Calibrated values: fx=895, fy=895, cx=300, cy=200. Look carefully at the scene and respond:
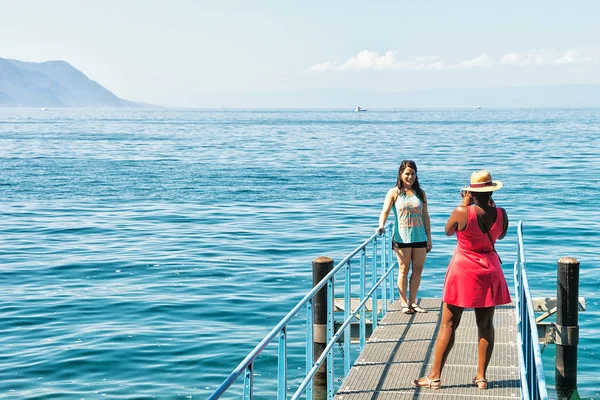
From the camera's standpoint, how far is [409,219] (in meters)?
9.82

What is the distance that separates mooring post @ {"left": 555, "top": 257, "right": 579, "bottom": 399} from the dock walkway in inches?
24.4

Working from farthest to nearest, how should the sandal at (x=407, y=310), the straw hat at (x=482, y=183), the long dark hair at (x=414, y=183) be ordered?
the sandal at (x=407, y=310) < the long dark hair at (x=414, y=183) < the straw hat at (x=482, y=183)

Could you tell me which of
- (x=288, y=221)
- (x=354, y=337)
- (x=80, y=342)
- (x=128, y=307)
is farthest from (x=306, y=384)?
(x=288, y=221)

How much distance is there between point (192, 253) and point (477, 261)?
15.1m

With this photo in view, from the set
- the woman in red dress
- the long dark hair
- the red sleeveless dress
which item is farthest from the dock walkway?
the long dark hair

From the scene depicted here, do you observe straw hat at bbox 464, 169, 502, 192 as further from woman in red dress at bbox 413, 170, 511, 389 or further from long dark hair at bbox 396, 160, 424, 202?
long dark hair at bbox 396, 160, 424, 202

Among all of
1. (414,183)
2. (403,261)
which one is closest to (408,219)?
(414,183)

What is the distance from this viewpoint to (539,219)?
2752 centimetres

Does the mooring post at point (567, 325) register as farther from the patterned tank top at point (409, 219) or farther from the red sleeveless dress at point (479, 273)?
the red sleeveless dress at point (479, 273)

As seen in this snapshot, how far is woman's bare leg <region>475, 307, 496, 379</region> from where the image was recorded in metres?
7.29

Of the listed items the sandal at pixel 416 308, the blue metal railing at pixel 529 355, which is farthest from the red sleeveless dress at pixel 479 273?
the sandal at pixel 416 308

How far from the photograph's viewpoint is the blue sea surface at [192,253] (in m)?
12.8

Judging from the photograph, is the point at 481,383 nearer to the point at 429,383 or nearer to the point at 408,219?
the point at 429,383

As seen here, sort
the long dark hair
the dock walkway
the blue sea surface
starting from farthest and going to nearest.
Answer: the blue sea surface
the long dark hair
the dock walkway
